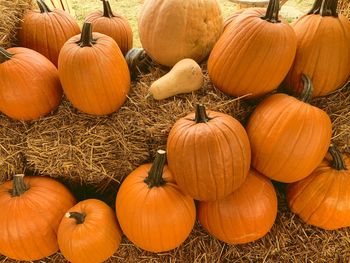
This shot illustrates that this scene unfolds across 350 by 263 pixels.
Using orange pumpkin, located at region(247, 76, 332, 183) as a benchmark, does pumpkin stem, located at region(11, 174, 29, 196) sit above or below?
below

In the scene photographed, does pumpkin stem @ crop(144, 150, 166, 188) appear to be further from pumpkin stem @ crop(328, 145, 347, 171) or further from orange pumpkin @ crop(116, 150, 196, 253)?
pumpkin stem @ crop(328, 145, 347, 171)

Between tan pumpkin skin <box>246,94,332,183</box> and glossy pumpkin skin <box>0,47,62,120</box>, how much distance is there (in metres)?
0.82

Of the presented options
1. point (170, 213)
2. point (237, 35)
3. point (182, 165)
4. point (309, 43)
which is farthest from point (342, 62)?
point (170, 213)

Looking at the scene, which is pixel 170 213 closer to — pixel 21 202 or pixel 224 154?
pixel 224 154

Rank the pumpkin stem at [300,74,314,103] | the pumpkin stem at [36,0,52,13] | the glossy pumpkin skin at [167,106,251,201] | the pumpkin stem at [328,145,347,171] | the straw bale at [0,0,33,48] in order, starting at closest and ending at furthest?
the glossy pumpkin skin at [167,106,251,201]
the pumpkin stem at [300,74,314,103]
the pumpkin stem at [328,145,347,171]
the straw bale at [0,0,33,48]
the pumpkin stem at [36,0,52,13]

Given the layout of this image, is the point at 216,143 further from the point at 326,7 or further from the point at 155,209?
the point at 326,7

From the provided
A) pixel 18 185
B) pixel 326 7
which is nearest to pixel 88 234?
pixel 18 185

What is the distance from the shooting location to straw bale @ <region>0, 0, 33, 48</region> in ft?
4.86

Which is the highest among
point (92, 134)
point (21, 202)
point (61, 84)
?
point (61, 84)

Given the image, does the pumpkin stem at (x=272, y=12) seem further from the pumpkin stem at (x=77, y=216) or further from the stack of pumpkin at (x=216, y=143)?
the pumpkin stem at (x=77, y=216)

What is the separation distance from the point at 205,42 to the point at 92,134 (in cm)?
64

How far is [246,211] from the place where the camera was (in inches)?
51.3

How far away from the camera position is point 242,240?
4.48 feet

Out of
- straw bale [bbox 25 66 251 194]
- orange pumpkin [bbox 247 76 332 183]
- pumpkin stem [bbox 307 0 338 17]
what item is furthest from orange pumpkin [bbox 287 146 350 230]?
pumpkin stem [bbox 307 0 338 17]
